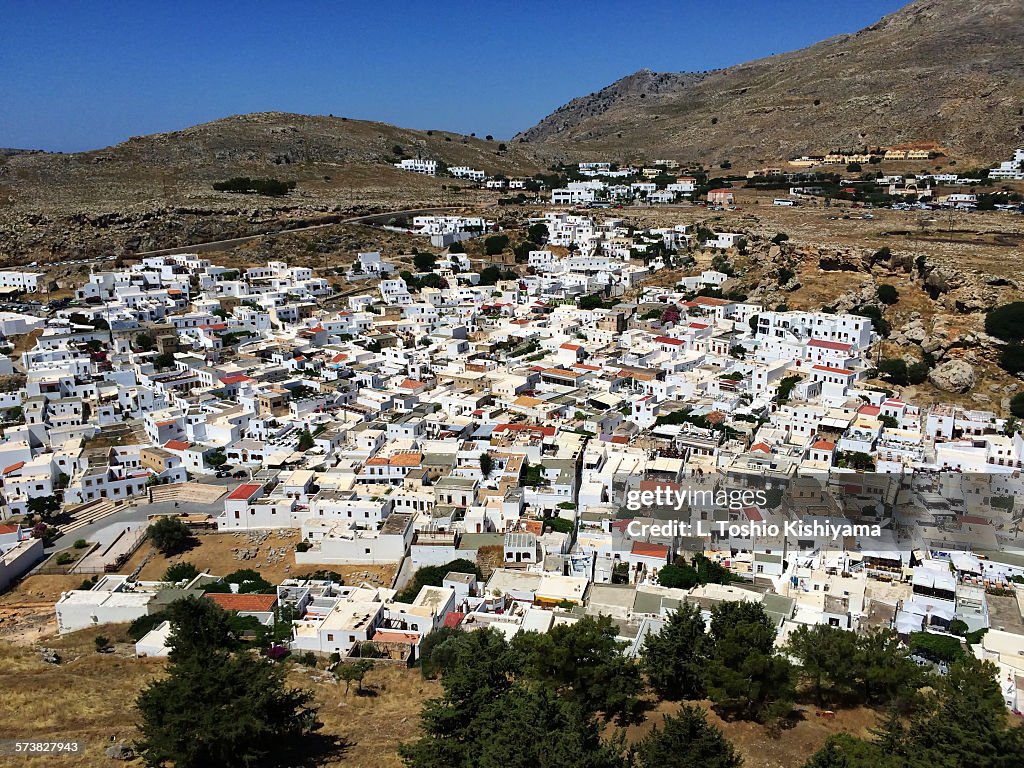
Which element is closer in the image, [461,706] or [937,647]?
[461,706]

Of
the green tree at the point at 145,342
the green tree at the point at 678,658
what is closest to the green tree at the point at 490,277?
the green tree at the point at 145,342

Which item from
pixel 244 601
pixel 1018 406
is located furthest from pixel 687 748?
pixel 1018 406

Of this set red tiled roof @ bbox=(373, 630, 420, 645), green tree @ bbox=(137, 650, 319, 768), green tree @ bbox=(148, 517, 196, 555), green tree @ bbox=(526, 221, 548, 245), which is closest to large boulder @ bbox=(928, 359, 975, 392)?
red tiled roof @ bbox=(373, 630, 420, 645)

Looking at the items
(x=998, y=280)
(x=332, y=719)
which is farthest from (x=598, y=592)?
(x=998, y=280)

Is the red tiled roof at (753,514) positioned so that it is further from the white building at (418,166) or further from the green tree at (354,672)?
the white building at (418,166)

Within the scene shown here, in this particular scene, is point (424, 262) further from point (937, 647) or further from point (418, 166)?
point (937, 647)

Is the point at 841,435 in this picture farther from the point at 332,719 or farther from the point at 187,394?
the point at 187,394

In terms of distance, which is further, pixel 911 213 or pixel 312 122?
pixel 312 122

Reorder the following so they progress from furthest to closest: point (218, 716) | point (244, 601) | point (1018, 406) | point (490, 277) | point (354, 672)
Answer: point (490, 277)
point (1018, 406)
point (244, 601)
point (354, 672)
point (218, 716)
